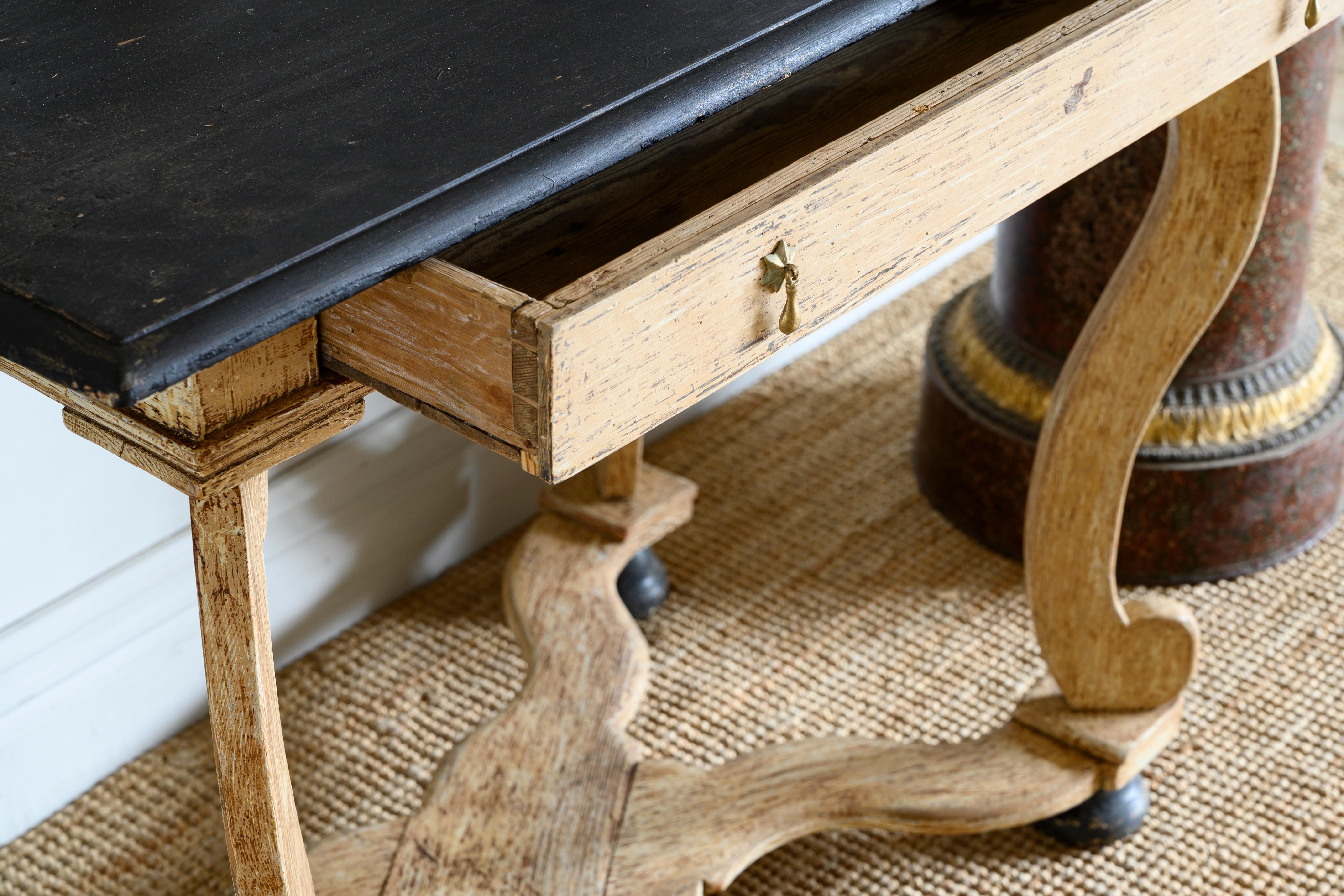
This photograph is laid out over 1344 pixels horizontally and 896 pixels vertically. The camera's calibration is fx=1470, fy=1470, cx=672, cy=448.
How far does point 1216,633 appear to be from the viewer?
1.42m

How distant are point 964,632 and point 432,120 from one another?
0.96 meters

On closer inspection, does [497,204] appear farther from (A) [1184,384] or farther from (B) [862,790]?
(A) [1184,384]

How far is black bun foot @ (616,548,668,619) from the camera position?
144cm

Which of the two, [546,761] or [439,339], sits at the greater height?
[439,339]

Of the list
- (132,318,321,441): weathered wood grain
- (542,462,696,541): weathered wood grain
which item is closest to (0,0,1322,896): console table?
(132,318,321,441): weathered wood grain

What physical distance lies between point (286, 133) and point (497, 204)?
0.10m

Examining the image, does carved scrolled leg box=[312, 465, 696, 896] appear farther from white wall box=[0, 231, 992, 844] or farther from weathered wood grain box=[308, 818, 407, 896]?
white wall box=[0, 231, 992, 844]

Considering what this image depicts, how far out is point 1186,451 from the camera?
1397mm

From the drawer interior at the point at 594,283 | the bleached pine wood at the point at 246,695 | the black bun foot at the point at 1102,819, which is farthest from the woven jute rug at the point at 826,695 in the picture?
the drawer interior at the point at 594,283

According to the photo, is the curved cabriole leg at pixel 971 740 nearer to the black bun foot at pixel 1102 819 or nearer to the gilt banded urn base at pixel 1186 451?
the black bun foot at pixel 1102 819

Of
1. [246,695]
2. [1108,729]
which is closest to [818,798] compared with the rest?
[1108,729]

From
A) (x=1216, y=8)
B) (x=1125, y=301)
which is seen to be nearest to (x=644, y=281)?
(x=1216, y=8)

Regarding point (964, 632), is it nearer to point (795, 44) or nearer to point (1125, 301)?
point (1125, 301)

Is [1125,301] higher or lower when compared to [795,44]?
lower
